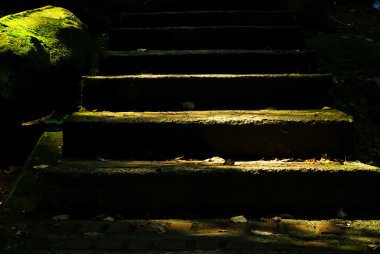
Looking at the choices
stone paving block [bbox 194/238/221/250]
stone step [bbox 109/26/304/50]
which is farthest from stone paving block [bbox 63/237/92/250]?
stone step [bbox 109/26/304/50]

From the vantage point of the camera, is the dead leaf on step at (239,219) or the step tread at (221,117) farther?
the step tread at (221,117)

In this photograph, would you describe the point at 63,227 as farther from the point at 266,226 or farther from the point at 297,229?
the point at 297,229

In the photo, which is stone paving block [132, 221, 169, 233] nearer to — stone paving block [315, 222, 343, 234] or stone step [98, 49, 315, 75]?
stone paving block [315, 222, 343, 234]

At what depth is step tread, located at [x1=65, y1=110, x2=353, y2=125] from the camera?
3174mm

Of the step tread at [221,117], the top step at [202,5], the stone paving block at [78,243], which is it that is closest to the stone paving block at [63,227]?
the stone paving block at [78,243]

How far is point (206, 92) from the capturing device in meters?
3.70

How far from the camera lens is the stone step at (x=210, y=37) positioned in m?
4.43

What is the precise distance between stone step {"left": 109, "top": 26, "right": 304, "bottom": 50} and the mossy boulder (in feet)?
1.39

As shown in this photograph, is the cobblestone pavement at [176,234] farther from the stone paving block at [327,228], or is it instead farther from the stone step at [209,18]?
the stone step at [209,18]

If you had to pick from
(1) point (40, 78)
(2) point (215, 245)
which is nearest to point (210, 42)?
(1) point (40, 78)

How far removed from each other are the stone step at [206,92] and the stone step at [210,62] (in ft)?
1.17

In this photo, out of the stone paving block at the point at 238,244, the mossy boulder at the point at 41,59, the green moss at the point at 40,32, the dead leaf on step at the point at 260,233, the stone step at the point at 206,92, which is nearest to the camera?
the stone paving block at the point at 238,244

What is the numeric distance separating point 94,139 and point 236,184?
1028 mm

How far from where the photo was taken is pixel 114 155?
3.20 meters
